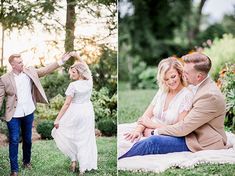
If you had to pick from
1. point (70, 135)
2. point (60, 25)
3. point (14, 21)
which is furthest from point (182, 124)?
point (14, 21)

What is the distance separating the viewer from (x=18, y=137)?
4.89 m

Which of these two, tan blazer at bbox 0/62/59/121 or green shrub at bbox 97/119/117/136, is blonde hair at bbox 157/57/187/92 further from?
tan blazer at bbox 0/62/59/121

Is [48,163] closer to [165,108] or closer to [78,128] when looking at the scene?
[78,128]

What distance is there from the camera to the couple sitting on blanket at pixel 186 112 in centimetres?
484

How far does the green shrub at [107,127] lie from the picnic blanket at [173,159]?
0.55 ft

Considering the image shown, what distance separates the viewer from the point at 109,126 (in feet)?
16.7

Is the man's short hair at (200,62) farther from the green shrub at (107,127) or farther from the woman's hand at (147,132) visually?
the green shrub at (107,127)

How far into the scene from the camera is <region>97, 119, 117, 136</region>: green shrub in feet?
16.6

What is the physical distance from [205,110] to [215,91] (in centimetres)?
20

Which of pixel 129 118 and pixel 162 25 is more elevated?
pixel 162 25

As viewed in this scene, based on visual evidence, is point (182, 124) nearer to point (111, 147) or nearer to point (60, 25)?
point (111, 147)

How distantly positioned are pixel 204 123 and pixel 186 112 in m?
0.18

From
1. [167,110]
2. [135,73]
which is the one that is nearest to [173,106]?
[167,110]

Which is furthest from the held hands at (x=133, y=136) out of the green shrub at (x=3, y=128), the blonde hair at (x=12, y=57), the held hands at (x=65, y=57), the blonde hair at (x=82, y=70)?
the blonde hair at (x=12, y=57)
